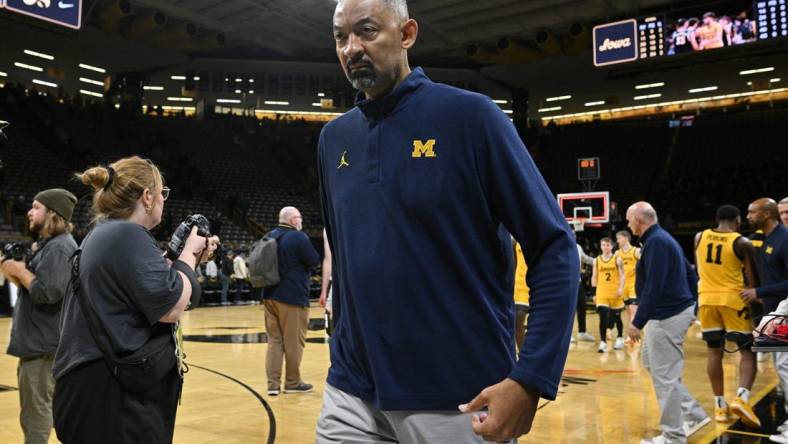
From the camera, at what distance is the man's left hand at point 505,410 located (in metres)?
1.44

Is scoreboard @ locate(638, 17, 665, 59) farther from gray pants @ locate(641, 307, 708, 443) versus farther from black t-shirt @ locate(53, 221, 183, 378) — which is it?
black t-shirt @ locate(53, 221, 183, 378)

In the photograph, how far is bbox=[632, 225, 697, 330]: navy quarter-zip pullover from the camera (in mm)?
4855

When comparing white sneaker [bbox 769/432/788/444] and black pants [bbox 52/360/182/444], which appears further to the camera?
white sneaker [bbox 769/432/788/444]

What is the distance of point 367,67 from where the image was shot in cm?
174

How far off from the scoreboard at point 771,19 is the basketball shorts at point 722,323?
10296 millimetres

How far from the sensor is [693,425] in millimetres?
5301

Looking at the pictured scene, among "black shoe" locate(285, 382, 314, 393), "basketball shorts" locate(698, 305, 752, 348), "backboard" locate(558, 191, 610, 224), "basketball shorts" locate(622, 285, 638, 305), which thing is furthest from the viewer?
"backboard" locate(558, 191, 610, 224)

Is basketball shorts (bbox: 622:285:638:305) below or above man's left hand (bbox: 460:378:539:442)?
below

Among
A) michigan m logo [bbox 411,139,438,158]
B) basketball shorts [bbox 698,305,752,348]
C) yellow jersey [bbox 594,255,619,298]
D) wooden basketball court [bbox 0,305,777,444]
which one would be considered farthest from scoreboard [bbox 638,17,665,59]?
michigan m logo [bbox 411,139,438,158]

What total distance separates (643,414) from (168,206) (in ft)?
62.4

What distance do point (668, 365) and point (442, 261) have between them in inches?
149

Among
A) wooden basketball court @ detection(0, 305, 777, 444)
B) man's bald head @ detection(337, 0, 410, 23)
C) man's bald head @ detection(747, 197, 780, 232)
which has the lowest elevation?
wooden basketball court @ detection(0, 305, 777, 444)

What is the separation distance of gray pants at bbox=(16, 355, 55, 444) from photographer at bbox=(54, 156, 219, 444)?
1.47 m

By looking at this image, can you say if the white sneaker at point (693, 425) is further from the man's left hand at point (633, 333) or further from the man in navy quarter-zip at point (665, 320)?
the man's left hand at point (633, 333)
